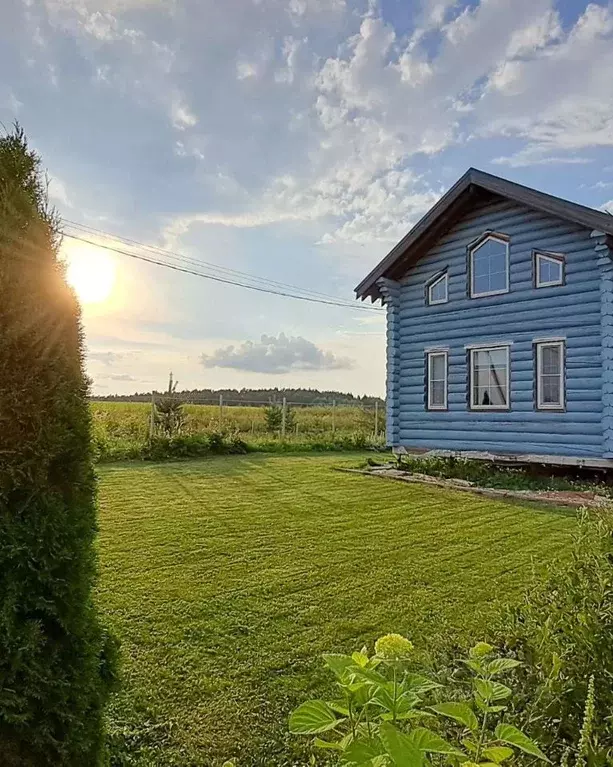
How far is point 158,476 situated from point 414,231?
7.44 m

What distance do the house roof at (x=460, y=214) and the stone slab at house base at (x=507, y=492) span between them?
441cm

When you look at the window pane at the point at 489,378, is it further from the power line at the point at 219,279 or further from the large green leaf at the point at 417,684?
the large green leaf at the point at 417,684

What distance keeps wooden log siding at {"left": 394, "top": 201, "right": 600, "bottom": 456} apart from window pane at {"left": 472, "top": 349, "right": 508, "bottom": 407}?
0.68 ft

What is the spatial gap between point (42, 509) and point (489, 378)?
10471mm

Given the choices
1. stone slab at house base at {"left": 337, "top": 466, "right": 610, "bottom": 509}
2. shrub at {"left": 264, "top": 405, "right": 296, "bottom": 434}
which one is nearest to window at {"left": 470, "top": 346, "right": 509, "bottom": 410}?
stone slab at house base at {"left": 337, "top": 466, "right": 610, "bottom": 509}

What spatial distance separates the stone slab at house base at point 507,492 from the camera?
7840mm

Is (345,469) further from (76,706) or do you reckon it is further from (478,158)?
(76,706)

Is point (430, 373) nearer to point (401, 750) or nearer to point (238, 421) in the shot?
point (238, 421)

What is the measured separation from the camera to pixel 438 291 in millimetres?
12094

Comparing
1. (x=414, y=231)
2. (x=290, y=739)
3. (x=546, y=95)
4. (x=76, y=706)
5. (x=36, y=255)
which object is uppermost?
(x=546, y=95)

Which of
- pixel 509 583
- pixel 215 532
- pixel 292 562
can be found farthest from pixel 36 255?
pixel 215 532

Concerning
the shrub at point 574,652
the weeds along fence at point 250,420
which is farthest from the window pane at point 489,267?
the shrub at point 574,652

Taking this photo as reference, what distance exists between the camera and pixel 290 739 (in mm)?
2268

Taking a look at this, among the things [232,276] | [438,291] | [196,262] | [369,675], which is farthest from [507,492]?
[232,276]
